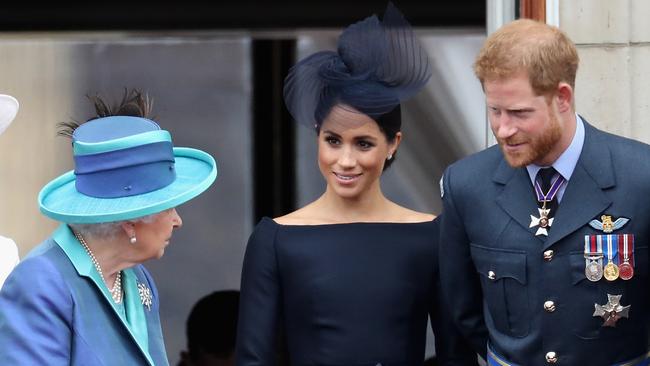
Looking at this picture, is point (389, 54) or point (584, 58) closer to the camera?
point (389, 54)

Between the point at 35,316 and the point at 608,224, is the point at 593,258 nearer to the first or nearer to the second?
the point at 608,224

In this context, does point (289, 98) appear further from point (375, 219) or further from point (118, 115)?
point (118, 115)

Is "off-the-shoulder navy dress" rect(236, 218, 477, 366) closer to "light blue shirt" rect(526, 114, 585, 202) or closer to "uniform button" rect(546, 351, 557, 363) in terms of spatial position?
"uniform button" rect(546, 351, 557, 363)

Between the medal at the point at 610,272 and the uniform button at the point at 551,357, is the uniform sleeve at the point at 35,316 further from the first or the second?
the medal at the point at 610,272

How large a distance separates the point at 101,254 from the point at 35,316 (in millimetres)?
250

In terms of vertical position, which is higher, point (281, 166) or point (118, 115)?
point (118, 115)

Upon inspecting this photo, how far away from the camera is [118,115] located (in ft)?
11.5

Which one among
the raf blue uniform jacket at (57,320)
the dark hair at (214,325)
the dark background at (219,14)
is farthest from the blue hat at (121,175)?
the dark background at (219,14)

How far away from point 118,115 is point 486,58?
0.89 meters

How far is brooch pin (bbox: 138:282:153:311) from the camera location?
3.47m

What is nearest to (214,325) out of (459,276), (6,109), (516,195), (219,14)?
(219,14)

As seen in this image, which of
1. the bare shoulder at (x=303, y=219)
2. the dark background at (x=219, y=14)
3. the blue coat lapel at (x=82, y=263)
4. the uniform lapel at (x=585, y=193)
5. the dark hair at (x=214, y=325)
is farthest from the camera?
the dark background at (x=219, y=14)

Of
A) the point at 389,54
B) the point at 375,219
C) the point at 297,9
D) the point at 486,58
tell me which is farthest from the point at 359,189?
the point at 297,9

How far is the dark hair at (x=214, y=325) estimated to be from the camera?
19.9 ft
